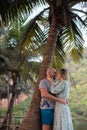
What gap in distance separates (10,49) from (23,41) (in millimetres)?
7824

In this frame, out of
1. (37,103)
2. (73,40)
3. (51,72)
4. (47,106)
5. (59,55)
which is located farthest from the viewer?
(73,40)

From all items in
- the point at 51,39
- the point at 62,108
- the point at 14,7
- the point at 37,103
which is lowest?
the point at 62,108

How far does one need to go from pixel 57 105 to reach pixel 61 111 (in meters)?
0.14

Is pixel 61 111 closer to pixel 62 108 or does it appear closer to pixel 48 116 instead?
pixel 62 108

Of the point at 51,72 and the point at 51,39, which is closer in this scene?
the point at 51,72

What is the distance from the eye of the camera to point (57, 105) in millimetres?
6777

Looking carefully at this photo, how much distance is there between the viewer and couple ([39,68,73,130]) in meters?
6.72

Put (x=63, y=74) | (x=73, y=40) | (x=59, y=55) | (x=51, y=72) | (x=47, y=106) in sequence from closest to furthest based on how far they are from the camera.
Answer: (x=63, y=74) → (x=47, y=106) → (x=51, y=72) → (x=59, y=55) → (x=73, y=40)

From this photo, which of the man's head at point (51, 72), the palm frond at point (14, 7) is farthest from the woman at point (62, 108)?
the palm frond at point (14, 7)

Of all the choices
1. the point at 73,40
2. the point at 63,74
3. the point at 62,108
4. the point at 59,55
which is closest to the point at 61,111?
the point at 62,108

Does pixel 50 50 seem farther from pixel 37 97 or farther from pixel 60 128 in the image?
pixel 60 128

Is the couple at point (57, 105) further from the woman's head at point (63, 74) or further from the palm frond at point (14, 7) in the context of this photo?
the palm frond at point (14, 7)

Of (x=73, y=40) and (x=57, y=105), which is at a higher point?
(x=73, y=40)

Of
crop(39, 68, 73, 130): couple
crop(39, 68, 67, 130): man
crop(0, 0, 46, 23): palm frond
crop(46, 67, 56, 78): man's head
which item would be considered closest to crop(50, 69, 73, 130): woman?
crop(39, 68, 73, 130): couple
